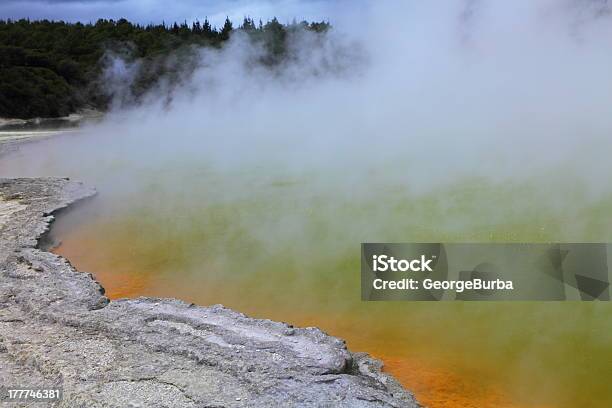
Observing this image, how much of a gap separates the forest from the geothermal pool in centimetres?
1372

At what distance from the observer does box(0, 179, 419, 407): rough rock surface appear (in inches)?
118

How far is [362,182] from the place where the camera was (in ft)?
25.2

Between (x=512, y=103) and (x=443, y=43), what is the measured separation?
2024 millimetres

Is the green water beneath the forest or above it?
beneath

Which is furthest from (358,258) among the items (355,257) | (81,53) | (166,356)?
(81,53)

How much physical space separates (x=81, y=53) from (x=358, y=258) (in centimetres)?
3273

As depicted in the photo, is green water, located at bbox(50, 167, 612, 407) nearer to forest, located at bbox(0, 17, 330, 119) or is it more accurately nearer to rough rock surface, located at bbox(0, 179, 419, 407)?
rough rock surface, located at bbox(0, 179, 419, 407)

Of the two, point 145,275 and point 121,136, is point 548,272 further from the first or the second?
point 121,136

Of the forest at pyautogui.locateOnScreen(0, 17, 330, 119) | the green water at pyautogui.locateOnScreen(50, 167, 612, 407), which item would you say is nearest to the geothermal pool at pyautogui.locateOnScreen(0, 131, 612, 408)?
the green water at pyautogui.locateOnScreen(50, 167, 612, 407)

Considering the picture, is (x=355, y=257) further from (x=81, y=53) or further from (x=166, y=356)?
(x=81, y=53)

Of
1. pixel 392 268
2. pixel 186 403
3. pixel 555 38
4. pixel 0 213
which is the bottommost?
pixel 186 403

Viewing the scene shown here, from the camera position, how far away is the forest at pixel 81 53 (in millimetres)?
25703

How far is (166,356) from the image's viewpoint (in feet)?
11.0

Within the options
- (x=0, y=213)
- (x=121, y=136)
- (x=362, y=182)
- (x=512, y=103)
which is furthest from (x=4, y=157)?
(x=512, y=103)
